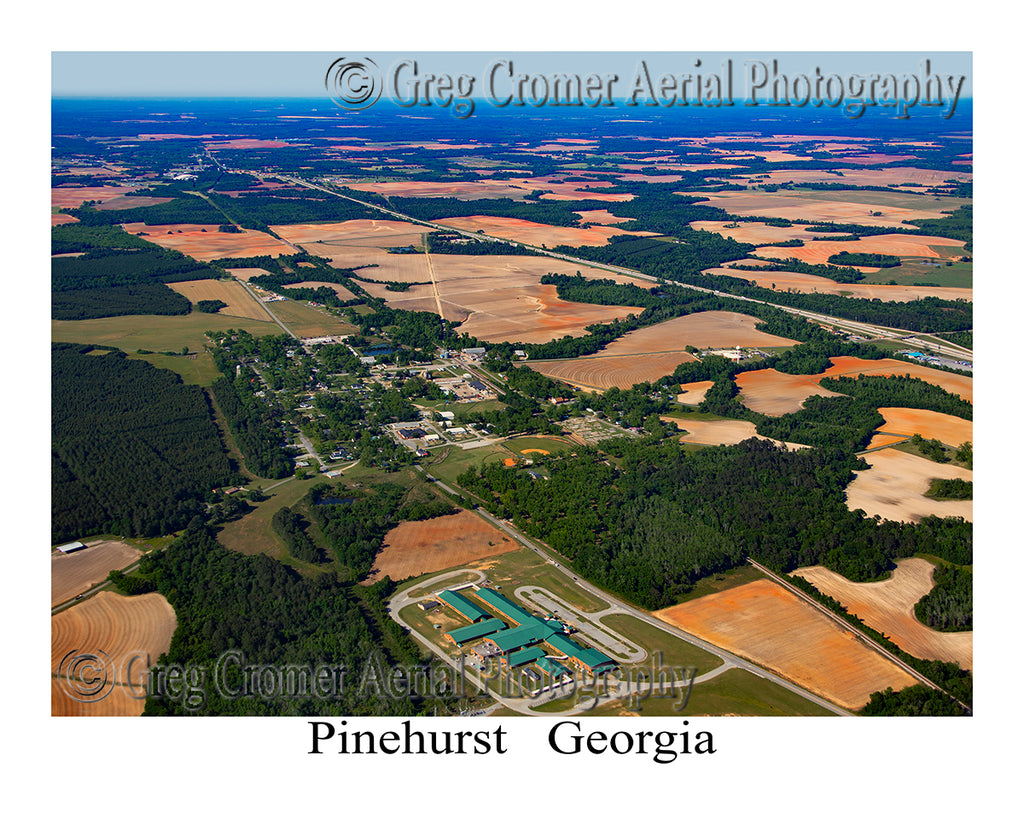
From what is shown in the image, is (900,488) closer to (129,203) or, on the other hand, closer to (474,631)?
(474,631)

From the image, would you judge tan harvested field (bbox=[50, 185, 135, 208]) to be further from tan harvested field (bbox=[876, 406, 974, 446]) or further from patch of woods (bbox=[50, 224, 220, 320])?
tan harvested field (bbox=[876, 406, 974, 446])

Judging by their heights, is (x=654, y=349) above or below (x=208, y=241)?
below

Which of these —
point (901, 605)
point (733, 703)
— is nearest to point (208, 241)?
point (901, 605)

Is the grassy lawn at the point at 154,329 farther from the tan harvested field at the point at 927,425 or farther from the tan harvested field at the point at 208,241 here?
the tan harvested field at the point at 927,425

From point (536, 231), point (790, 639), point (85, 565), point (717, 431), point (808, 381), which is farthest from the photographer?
point (536, 231)

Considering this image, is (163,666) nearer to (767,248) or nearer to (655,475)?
(655,475)

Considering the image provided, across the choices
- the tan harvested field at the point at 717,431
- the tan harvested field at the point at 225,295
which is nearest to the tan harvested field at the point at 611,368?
the tan harvested field at the point at 717,431
